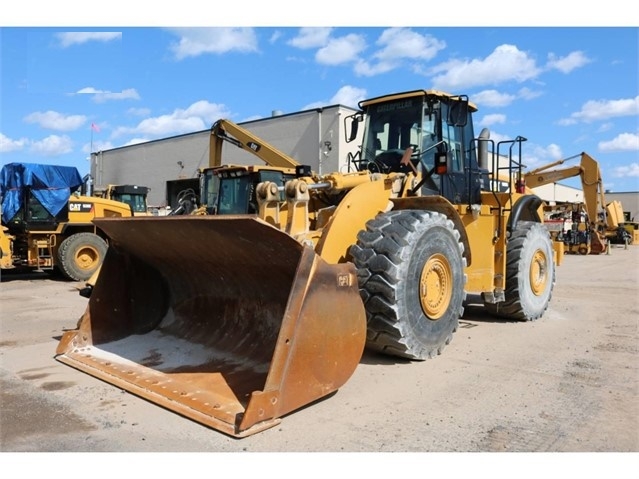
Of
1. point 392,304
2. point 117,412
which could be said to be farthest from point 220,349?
point 392,304

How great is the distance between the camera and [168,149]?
3111 cm

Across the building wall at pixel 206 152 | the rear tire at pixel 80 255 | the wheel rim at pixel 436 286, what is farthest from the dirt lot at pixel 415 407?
the building wall at pixel 206 152

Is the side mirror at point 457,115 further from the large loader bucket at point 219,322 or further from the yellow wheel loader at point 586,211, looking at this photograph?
the yellow wheel loader at point 586,211

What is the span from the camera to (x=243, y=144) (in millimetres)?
12938

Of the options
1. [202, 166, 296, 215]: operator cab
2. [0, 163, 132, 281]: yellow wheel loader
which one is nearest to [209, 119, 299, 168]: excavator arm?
[202, 166, 296, 215]: operator cab

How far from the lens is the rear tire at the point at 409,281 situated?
4.58 m

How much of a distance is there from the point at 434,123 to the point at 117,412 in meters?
4.52

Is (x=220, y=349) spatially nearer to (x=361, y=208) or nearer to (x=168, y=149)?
(x=361, y=208)

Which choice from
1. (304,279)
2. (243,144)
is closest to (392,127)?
(304,279)

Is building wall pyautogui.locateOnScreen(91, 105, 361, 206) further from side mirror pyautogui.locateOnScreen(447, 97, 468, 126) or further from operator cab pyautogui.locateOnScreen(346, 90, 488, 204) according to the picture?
side mirror pyautogui.locateOnScreen(447, 97, 468, 126)

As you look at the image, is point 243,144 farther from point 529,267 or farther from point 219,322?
point 219,322

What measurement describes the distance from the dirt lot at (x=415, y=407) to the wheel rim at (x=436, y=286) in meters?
0.50

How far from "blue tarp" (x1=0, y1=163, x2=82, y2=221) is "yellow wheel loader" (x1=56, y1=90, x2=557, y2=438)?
8000 mm

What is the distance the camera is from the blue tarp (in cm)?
1233
